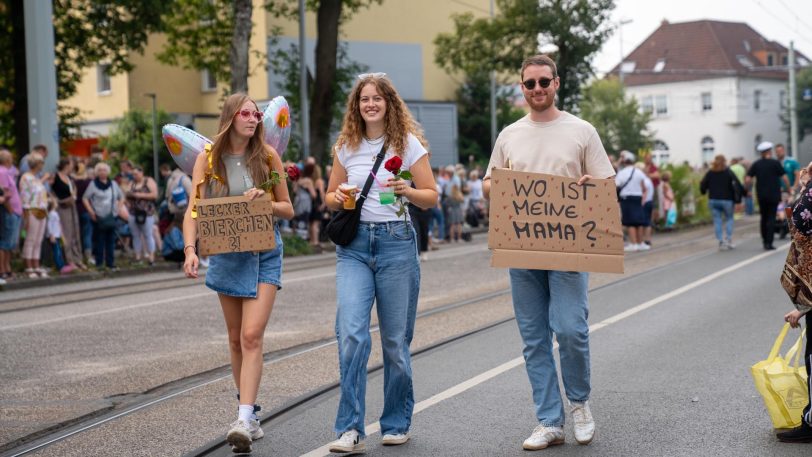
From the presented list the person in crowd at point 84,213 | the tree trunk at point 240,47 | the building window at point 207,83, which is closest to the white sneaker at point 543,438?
the person in crowd at point 84,213

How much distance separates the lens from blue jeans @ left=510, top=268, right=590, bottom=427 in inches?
230

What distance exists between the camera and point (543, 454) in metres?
5.71

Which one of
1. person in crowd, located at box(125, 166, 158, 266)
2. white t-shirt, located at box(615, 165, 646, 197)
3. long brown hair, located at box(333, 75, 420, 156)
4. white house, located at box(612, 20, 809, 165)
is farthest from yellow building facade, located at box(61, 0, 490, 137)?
long brown hair, located at box(333, 75, 420, 156)

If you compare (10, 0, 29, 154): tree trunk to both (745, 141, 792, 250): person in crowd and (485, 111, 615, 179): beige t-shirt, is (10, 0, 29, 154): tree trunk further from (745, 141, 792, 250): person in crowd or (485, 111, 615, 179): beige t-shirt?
(485, 111, 615, 179): beige t-shirt

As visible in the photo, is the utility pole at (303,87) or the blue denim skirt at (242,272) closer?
A: the blue denim skirt at (242,272)

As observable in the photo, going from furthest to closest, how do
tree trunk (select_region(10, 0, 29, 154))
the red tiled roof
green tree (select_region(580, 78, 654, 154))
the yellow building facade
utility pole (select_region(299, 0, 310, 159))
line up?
1. the red tiled roof
2. green tree (select_region(580, 78, 654, 154))
3. the yellow building facade
4. utility pole (select_region(299, 0, 310, 159))
5. tree trunk (select_region(10, 0, 29, 154))

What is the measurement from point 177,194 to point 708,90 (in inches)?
2746

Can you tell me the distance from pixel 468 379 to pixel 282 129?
96.7 inches

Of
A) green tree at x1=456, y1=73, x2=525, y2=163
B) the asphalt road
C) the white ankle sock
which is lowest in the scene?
the asphalt road

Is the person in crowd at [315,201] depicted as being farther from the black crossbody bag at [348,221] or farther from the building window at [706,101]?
the building window at [706,101]

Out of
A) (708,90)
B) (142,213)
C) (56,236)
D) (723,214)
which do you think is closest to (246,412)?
(56,236)

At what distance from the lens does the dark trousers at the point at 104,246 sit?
1906 cm

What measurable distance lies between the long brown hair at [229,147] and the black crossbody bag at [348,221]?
580 millimetres

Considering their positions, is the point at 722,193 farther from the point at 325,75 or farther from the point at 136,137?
the point at 136,137
